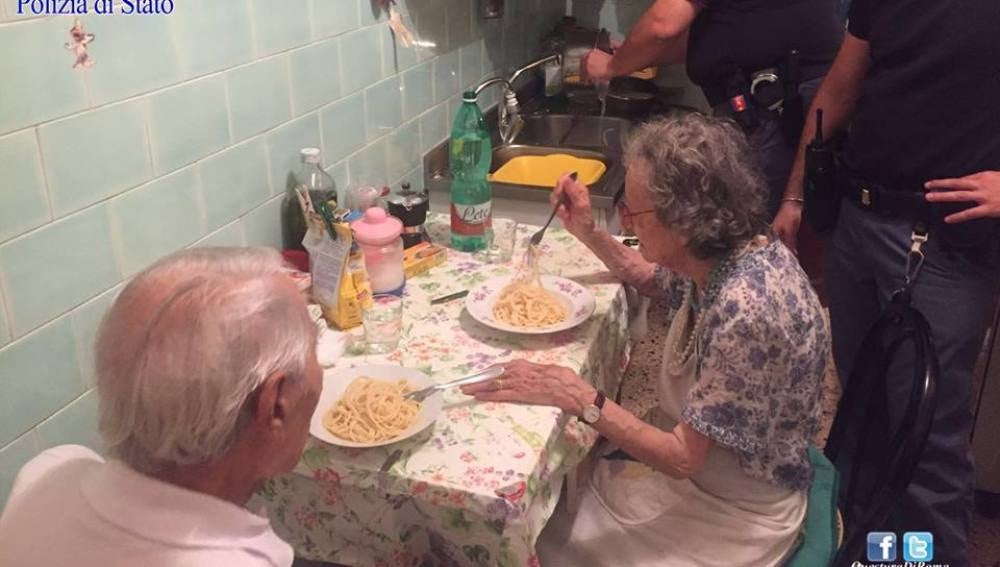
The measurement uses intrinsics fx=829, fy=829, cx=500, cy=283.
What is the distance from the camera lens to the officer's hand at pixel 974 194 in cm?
163

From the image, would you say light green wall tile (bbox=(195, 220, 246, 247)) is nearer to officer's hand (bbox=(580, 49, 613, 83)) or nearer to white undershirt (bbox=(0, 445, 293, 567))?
white undershirt (bbox=(0, 445, 293, 567))

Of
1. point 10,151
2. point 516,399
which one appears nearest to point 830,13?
point 516,399

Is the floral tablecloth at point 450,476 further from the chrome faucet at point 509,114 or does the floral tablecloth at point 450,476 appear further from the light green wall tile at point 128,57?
the chrome faucet at point 509,114

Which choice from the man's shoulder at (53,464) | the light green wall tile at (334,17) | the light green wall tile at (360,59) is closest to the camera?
the man's shoulder at (53,464)

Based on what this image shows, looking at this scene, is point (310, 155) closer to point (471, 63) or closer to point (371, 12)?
point (371, 12)

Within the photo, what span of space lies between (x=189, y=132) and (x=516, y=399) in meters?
0.71

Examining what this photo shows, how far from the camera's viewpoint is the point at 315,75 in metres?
1.77

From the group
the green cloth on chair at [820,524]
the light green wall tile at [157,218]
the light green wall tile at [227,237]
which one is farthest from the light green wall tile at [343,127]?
Answer: the green cloth on chair at [820,524]

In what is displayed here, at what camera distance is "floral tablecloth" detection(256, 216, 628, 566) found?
118cm

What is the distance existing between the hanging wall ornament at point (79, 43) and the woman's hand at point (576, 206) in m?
0.98

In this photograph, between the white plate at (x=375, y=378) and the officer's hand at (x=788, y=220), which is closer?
the white plate at (x=375, y=378)

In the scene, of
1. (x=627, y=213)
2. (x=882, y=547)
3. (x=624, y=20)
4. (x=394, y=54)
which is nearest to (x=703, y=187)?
(x=627, y=213)

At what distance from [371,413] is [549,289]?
0.58 meters

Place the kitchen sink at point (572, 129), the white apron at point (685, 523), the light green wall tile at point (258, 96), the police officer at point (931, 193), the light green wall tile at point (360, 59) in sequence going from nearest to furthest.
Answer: the white apron at point (685, 523) → the light green wall tile at point (258, 96) → the police officer at point (931, 193) → the light green wall tile at point (360, 59) → the kitchen sink at point (572, 129)
